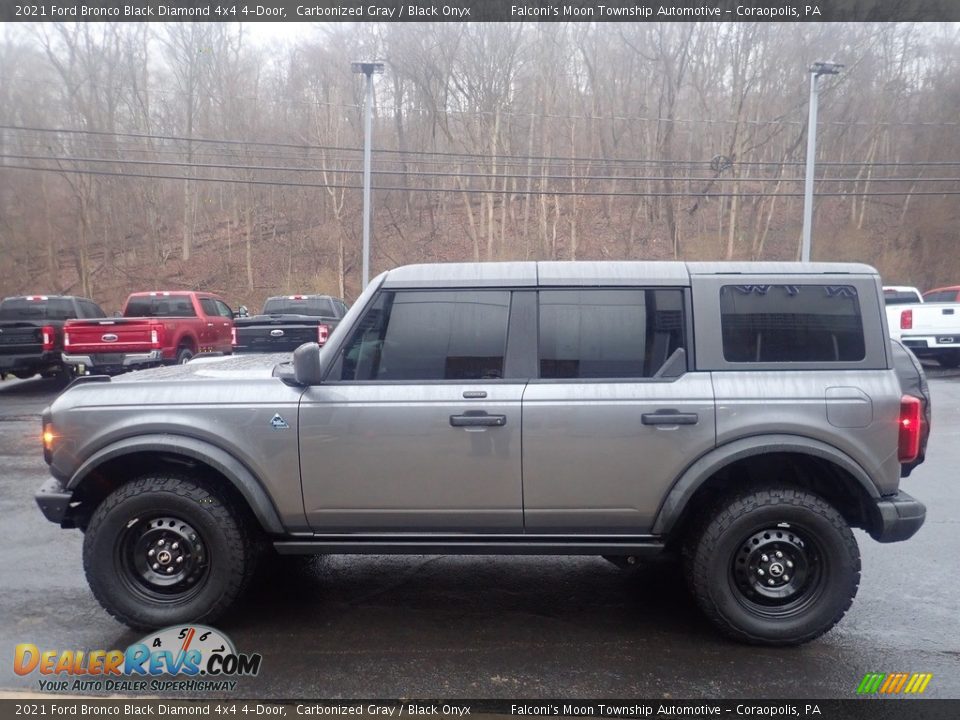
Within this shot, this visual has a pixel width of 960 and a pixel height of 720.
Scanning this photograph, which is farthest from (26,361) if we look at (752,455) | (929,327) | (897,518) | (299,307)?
(929,327)

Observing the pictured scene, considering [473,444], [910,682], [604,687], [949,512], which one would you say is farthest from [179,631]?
[949,512]

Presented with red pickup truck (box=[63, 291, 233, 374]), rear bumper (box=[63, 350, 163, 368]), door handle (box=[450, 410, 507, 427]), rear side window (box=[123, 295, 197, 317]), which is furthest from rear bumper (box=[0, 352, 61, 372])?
door handle (box=[450, 410, 507, 427])

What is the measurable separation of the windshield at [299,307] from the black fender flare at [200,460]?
47.1 feet

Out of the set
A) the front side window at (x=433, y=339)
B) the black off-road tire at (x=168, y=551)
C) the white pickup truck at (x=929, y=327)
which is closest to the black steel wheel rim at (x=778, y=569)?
the front side window at (x=433, y=339)

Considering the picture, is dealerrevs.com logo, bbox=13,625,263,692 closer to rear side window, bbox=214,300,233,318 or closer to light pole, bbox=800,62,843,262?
rear side window, bbox=214,300,233,318

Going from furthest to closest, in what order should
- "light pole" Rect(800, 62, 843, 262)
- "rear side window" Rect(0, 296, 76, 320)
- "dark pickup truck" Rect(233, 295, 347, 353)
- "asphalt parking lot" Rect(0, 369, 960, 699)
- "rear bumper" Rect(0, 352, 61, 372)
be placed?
"light pole" Rect(800, 62, 843, 262)
"rear side window" Rect(0, 296, 76, 320)
"dark pickup truck" Rect(233, 295, 347, 353)
"rear bumper" Rect(0, 352, 61, 372)
"asphalt parking lot" Rect(0, 369, 960, 699)

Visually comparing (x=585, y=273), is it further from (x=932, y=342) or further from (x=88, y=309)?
(x=932, y=342)

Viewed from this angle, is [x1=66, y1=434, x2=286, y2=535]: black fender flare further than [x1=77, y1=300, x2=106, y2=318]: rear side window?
No

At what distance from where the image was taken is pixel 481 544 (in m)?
3.90

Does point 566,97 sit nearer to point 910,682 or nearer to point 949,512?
point 949,512

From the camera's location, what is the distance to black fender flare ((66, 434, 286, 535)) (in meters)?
3.84

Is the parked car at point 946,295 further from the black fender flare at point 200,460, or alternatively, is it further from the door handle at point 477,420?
the black fender flare at point 200,460

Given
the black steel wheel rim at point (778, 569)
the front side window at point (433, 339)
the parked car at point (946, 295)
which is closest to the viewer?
the black steel wheel rim at point (778, 569)

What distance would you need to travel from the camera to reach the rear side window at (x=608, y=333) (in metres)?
3.97
